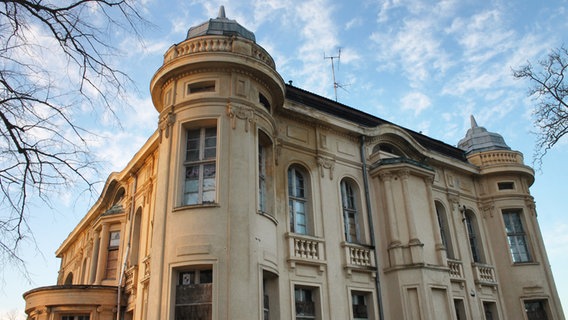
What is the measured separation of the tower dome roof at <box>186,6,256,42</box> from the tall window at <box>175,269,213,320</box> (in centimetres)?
727

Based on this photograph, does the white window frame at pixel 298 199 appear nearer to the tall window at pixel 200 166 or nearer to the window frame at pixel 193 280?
the tall window at pixel 200 166

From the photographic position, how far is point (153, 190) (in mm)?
16828

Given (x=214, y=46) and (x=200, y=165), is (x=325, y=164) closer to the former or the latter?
(x=200, y=165)

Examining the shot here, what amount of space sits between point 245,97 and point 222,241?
4.24 m

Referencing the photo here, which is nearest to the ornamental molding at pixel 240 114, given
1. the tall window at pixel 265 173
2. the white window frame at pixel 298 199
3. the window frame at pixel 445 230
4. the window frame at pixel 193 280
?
the tall window at pixel 265 173

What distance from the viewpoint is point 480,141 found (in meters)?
23.5

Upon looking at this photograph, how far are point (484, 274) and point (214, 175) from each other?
12.7 metres

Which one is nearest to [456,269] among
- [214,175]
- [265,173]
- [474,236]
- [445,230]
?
[445,230]

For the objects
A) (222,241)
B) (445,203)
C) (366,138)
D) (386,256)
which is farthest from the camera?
(445,203)

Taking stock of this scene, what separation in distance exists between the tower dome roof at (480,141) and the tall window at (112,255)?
16246 mm

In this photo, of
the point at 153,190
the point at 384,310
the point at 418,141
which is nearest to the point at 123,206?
the point at 153,190

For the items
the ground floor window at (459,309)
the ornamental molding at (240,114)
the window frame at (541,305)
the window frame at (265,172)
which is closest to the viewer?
the ornamental molding at (240,114)

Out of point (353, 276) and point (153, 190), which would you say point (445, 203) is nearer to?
point (353, 276)

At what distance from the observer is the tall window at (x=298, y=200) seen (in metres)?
15.2
